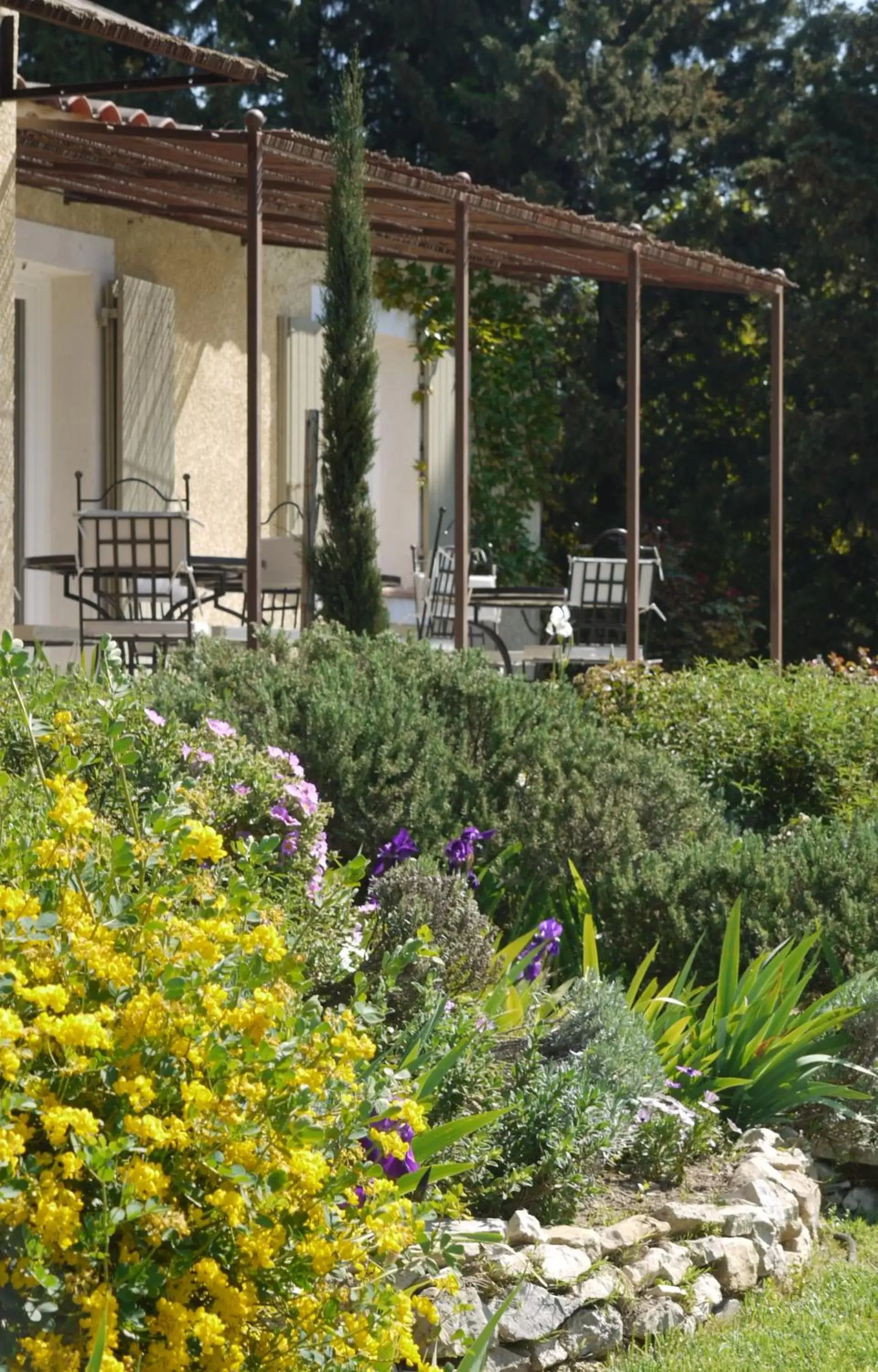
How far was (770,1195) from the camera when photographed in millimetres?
3984

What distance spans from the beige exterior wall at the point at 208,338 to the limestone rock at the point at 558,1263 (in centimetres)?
741

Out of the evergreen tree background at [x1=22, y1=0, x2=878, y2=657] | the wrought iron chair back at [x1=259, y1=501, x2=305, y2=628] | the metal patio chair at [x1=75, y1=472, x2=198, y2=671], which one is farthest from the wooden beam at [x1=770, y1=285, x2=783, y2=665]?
the evergreen tree background at [x1=22, y1=0, x2=878, y2=657]

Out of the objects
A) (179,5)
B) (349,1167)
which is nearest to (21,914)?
(349,1167)

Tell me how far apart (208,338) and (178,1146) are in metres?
9.32

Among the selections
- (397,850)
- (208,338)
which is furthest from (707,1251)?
(208,338)

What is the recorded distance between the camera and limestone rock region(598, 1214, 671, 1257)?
11.8 feet

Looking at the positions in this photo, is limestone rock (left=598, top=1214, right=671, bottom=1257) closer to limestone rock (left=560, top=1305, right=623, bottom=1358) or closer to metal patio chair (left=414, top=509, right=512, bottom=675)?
limestone rock (left=560, top=1305, right=623, bottom=1358)

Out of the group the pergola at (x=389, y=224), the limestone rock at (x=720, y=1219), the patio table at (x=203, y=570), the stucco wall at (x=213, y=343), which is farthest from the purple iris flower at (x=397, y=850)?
the stucco wall at (x=213, y=343)

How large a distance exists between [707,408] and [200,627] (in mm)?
9472

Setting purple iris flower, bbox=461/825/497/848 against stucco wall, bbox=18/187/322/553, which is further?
stucco wall, bbox=18/187/322/553

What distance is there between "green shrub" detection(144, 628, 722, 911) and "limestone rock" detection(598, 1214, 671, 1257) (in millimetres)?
1836

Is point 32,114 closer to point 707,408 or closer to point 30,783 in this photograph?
point 30,783

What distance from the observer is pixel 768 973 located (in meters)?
4.68

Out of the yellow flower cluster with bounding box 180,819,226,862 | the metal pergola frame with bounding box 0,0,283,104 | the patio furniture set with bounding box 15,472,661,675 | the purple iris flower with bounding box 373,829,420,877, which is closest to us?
the yellow flower cluster with bounding box 180,819,226,862
